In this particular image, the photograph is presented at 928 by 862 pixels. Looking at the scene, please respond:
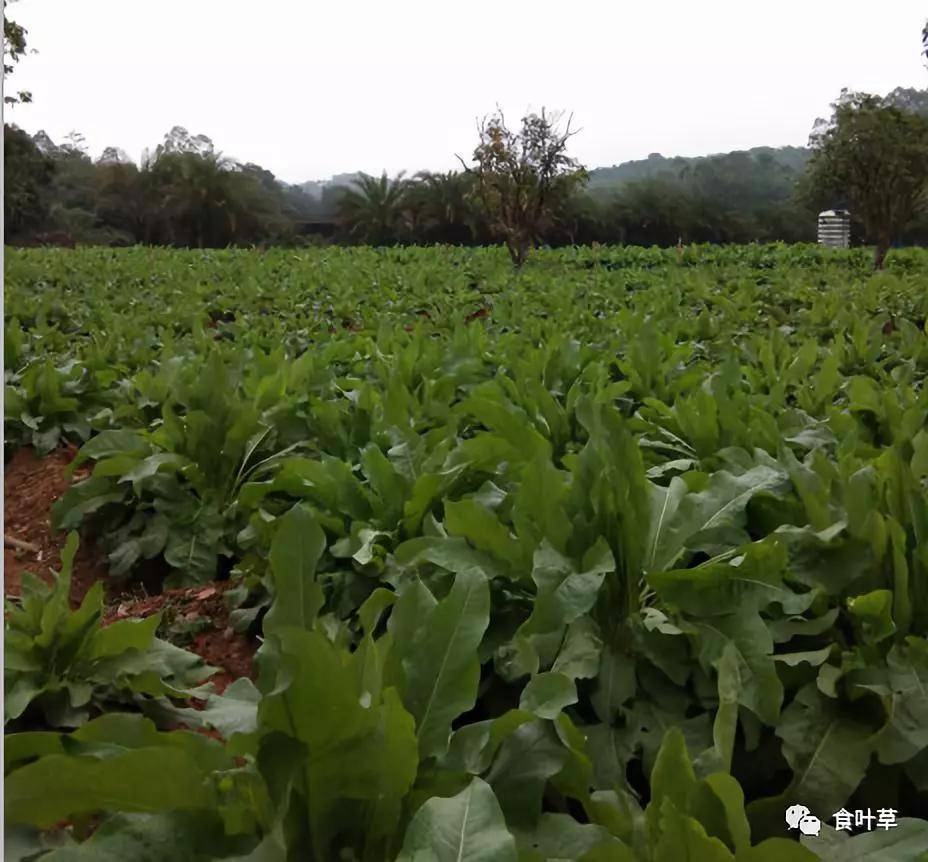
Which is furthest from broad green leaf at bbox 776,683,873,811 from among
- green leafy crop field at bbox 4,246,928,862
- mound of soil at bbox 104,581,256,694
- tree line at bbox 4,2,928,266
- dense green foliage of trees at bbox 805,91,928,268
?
tree line at bbox 4,2,928,266

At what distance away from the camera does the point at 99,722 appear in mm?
1326

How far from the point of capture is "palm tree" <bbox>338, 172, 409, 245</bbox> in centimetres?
3847

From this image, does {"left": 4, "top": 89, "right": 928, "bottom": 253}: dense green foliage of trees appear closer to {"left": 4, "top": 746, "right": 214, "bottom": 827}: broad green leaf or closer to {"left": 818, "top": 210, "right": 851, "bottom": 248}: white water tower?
{"left": 818, "top": 210, "right": 851, "bottom": 248}: white water tower

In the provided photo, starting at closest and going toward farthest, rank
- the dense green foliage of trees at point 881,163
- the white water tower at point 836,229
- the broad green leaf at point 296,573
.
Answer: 1. the broad green leaf at point 296,573
2. the dense green foliage of trees at point 881,163
3. the white water tower at point 836,229

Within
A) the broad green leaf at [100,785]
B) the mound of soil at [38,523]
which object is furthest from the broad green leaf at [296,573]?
the mound of soil at [38,523]

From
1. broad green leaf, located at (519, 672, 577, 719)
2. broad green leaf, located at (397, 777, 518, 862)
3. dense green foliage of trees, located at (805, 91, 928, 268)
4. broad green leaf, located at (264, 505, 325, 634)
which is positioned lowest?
broad green leaf, located at (519, 672, 577, 719)

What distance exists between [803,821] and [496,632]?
0.77 meters

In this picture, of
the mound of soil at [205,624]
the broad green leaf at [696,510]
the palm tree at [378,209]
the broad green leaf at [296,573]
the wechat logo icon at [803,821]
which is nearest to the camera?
the wechat logo icon at [803,821]

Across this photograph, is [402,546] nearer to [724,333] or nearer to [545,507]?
[545,507]

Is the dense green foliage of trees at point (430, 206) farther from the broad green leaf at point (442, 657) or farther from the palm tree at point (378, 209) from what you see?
the broad green leaf at point (442, 657)

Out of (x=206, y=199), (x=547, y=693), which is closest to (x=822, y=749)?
(x=547, y=693)

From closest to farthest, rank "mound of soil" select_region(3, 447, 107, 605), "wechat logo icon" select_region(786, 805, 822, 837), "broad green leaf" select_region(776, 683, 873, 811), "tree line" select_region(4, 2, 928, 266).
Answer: "wechat logo icon" select_region(786, 805, 822, 837) → "broad green leaf" select_region(776, 683, 873, 811) → "mound of soil" select_region(3, 447, 107, 605) → "tree line" select_region(4, 2, 928, 266)

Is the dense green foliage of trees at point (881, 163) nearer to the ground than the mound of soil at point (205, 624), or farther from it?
farther from it

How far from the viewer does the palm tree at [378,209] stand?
126 feet
